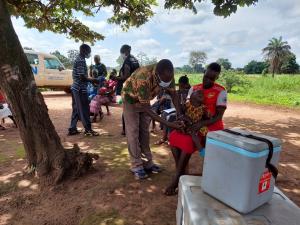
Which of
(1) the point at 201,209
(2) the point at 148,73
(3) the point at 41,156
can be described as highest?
(2) the point at 148,73

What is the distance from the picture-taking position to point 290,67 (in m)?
68.4

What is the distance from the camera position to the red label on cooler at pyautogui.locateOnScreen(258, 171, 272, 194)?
1.89 meters

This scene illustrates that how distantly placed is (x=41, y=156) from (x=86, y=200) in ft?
3.41

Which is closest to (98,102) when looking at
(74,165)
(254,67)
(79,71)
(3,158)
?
(79,71)

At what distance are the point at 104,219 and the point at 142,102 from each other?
4.36 feet

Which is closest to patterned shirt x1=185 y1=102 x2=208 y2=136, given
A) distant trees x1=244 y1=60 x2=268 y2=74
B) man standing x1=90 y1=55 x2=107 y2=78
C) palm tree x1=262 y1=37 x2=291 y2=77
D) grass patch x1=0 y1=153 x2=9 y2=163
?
grass patch x1=0 y1=153 x2=9 y2=163

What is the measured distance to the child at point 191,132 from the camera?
10.3ft

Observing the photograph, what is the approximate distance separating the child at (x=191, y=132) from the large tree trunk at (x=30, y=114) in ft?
4.51

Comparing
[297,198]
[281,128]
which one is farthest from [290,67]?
[297,198]

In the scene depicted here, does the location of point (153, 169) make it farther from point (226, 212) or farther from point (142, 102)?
point (226, 212)

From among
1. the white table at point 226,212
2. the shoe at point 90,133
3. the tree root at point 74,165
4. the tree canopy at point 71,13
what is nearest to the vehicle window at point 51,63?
the tree canopy at point 71,13

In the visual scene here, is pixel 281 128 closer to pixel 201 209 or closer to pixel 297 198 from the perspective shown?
pixel 297 198

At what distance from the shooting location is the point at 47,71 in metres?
13.9

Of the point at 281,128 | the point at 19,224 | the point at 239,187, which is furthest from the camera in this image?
the point at 281,128
